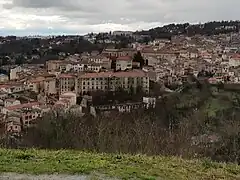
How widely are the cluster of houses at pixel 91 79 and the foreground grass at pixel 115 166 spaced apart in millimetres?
22298

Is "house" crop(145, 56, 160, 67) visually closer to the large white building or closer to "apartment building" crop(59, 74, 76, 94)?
the large white building

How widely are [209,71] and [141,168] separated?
56.5m

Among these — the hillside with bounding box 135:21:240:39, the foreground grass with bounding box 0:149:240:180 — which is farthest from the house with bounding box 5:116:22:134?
the hillside with bounding box 135:21:240:39

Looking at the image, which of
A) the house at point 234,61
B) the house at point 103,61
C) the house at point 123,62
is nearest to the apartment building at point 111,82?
the house at point 123,62

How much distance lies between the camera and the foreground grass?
4.79 meters

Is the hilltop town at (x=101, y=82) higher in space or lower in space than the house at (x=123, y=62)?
lower

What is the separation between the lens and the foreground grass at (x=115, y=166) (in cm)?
479

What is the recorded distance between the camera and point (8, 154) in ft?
18.8

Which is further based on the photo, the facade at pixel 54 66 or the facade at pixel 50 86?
the facade at pixel 54 66

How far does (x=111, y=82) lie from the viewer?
45250mm

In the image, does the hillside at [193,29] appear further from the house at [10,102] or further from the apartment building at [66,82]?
the house at [10,102]

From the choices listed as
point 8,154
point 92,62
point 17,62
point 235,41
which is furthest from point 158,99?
point 235,41

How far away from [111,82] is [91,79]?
216cm

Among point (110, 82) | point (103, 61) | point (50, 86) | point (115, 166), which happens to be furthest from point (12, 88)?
point (115, 166)
